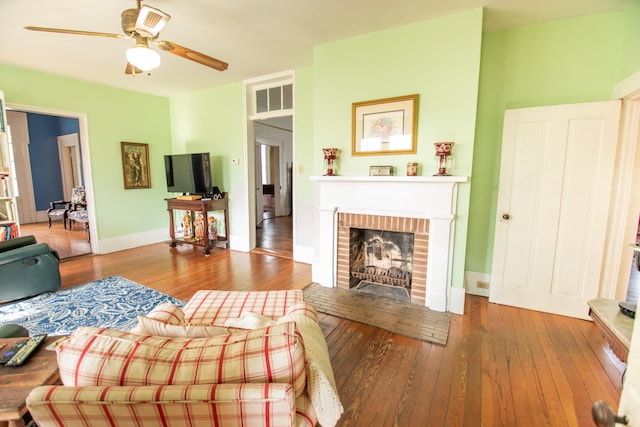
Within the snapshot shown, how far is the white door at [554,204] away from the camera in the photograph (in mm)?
2391

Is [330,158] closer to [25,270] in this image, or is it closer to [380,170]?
[380,170]

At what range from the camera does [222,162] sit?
4727mm

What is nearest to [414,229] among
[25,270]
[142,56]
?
[142,56]

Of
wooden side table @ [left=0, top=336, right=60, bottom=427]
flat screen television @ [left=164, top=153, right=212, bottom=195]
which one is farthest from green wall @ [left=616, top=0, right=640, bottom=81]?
flat screen television @ [left=164, top=153, right=212, bottom=195]

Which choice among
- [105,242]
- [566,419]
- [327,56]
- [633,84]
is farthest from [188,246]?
[633,84]

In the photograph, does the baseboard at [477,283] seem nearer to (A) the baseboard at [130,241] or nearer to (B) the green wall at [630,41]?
(B) the green wall at [630,41]

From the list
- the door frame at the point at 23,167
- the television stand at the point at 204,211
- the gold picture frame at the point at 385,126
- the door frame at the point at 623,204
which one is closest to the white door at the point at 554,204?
the door frame at the point at 623,204

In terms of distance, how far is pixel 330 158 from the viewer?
9.84 ft

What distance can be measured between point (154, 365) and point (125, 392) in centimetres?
9

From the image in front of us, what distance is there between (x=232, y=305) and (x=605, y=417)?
1690 millimetres

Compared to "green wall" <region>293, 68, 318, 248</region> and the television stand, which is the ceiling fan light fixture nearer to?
"green wall" <region>293, 68, 318, 248</region>

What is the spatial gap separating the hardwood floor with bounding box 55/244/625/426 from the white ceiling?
262 cm

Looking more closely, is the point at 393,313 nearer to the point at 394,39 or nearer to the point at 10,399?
the point at 10,399

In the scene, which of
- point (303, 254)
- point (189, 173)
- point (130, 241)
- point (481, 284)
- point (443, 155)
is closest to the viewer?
point (443, 155)
